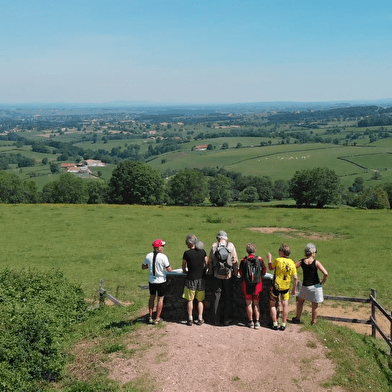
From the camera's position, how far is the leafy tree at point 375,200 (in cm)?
7481

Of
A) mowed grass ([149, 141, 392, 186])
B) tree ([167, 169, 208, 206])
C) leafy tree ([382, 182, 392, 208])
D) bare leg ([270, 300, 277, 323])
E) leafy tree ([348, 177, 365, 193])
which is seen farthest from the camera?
mowed grass ([149, 141, 392, 186])

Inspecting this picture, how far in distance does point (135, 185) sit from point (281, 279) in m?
57.4

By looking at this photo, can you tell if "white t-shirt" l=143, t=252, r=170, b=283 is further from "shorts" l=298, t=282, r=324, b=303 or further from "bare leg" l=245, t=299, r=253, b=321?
"shorts" l=298, t=282, r=324, b=303

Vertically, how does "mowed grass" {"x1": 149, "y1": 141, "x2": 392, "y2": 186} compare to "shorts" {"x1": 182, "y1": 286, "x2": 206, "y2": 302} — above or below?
below

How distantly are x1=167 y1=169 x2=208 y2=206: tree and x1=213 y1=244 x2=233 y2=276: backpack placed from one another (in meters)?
62.8

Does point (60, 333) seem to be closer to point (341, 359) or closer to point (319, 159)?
point (341, 359)

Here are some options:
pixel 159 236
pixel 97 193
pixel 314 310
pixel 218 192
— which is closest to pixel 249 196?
pixel 218 192

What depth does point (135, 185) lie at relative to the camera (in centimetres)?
6838

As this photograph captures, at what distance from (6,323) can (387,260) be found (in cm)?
2118

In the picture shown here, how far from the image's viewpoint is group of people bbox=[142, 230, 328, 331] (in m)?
12.2

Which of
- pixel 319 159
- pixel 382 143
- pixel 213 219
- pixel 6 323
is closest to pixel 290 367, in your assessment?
pixel 6 323

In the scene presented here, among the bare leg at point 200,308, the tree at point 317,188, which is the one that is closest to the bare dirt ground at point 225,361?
the bare leg at point 200,308

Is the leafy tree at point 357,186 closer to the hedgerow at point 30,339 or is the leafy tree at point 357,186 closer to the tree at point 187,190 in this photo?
the tree at point 187,190

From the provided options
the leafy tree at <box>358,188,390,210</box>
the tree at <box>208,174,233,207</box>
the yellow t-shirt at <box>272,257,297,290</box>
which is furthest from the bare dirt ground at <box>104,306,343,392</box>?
the tree at <box>208,174,233,207</box>
